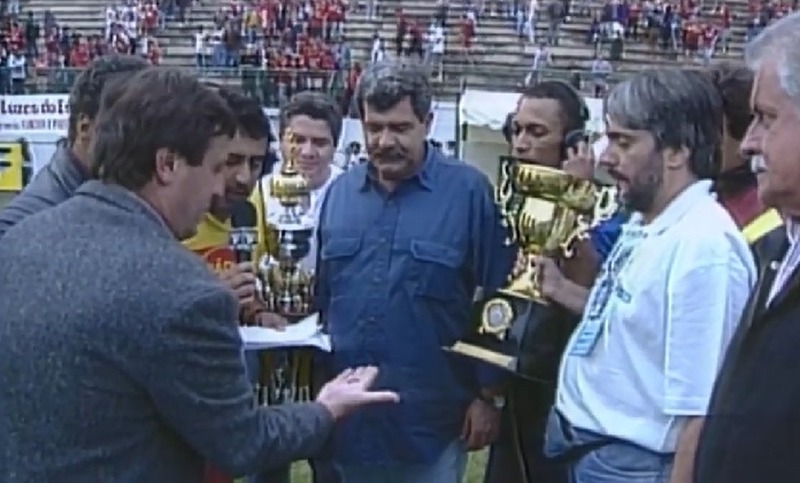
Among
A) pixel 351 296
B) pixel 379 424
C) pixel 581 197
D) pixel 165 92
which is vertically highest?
pixel 165 92

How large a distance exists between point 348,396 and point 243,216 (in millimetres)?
1545

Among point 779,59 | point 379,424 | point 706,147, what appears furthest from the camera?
point 379,424

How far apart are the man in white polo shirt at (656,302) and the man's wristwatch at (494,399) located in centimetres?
64

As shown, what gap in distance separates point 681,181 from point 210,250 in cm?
160

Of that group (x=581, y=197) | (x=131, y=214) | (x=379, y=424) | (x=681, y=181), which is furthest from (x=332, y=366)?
(x=131, y=214)

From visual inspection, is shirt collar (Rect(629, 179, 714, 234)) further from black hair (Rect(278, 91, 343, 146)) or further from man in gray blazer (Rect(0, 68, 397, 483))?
black hair (Rect(278, 91, 343, 146))

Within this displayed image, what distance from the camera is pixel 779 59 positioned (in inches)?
93.8

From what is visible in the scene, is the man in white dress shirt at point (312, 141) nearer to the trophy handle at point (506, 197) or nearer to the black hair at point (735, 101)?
the trophy handle at point (506, 197)

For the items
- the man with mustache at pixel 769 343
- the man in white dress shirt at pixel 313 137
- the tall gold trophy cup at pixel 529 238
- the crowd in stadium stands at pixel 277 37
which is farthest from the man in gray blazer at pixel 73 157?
the crowd in stadium stands at pixel 277 37

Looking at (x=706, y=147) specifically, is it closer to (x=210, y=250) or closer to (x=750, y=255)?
(x=750, y=255)

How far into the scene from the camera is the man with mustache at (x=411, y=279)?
403 cm

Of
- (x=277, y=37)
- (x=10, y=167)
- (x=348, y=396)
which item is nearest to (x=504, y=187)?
(x=348, y=396)

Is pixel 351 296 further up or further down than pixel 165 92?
further down

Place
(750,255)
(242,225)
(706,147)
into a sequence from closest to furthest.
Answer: (750,255) → (706,147) → (242,225)
